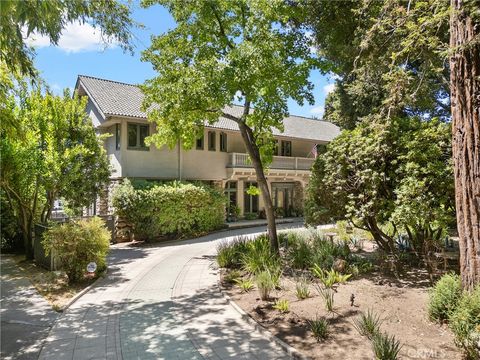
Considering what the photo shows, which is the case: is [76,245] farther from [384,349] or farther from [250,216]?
[250,216]

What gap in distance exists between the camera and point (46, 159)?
41.5ft

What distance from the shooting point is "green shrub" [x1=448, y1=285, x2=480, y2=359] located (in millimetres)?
5008

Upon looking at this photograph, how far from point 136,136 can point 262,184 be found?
10.5 metres

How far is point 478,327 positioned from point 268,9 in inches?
377

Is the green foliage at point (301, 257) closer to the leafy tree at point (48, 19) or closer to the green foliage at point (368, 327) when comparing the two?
the green foliage at point (368, 327)

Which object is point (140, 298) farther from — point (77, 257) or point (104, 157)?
point (104, 157)

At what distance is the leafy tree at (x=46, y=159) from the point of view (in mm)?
12094

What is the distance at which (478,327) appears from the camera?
203 inches

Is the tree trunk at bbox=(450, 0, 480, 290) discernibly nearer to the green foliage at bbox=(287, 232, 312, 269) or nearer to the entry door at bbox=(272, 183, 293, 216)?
the green foliage at bbox=(287, 232, 312, 269)

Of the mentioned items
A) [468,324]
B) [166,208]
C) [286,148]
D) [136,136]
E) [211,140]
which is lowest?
[468,324]

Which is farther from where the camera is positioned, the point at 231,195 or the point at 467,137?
Result: the point at 231,195

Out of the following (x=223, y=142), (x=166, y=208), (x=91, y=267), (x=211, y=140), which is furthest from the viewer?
(x=223, y=142)

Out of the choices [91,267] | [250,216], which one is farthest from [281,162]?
[91,267]

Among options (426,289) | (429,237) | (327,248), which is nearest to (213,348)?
(426,289)
